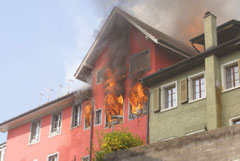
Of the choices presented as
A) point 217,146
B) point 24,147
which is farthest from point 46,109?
point 217,146

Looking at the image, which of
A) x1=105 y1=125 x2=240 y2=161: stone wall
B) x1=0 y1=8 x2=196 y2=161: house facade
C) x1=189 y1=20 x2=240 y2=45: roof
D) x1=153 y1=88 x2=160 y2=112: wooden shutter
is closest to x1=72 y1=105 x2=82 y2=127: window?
x1=0 y1=8 x2=196 y2=161: house facade

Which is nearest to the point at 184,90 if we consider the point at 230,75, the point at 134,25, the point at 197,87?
the point at 197,87

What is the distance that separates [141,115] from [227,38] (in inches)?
265

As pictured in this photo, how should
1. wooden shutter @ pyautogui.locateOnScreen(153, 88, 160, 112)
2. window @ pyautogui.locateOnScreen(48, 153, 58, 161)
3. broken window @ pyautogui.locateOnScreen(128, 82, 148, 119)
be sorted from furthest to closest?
window @ pyautogui.locateOnScreen(48, 153, 58, 161)
broken window @ pyautogui.locateOnScreen(128, 82, 148, 119)
wooden shutter @ pyautogui.locateOnScreen(153, 88, 160, 112)

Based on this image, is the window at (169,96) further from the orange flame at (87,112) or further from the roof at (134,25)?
the orange flame at (87,112)

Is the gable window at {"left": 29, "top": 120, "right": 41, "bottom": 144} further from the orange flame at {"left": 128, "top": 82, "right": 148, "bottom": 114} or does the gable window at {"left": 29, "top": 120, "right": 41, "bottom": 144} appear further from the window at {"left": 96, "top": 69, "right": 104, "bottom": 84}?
the orange flame at {"left": 128, "top": 82, "right": 148, "bottom": 114}

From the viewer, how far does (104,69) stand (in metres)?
36.6

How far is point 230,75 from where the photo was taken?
26.7m

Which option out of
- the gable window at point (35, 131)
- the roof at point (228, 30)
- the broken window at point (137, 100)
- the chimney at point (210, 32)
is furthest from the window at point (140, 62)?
the gable window at point (35, 131)

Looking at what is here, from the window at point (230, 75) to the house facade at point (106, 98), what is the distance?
599 cm

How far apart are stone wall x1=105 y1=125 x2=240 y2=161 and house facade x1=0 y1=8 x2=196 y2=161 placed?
285 inches

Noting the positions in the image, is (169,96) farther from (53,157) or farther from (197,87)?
(53,157)

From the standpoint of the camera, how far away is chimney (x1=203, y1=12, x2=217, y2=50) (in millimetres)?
28328

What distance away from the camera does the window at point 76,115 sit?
38.2 metres
